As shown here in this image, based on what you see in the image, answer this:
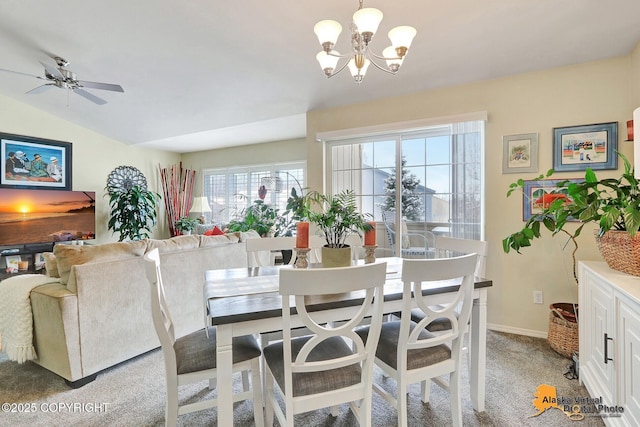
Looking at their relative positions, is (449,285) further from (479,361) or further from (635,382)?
(635,382)

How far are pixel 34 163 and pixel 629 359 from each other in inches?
262

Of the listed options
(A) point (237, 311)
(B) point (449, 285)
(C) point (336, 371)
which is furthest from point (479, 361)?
(A) point (237, 311)

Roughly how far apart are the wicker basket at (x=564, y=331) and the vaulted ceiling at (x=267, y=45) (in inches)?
80.8

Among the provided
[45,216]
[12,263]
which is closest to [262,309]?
[12,263]

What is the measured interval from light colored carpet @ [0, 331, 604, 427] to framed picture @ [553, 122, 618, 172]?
157 centimetres

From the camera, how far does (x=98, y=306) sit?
2121 millimetres

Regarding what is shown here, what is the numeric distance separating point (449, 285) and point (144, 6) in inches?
118

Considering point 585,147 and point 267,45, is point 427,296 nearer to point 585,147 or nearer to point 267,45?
point 585,147

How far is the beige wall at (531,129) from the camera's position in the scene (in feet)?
8.36

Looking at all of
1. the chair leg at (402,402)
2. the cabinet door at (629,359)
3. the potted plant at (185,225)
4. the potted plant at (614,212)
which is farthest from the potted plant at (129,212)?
the cabinet door at (629,359)

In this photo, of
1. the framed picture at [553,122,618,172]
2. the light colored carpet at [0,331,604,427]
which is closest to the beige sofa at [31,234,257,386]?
the light colored carpet at [0,331,604,427]

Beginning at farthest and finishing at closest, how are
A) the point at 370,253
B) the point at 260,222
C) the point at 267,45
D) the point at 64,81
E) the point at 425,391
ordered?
1. the point at 260,222
2. the point at 64,81
3. the point at 267,45
4. the point at 370,253
5. the point at 425,391

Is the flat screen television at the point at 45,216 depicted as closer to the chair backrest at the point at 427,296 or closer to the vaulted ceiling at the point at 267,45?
the vaulted ceiling at the point at 267,45

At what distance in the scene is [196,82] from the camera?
139 inches
